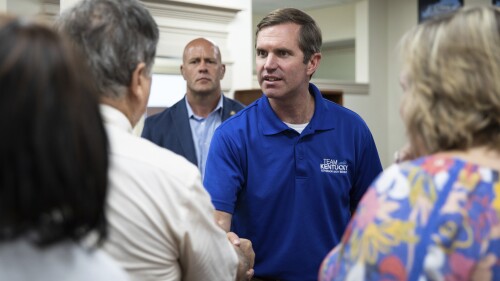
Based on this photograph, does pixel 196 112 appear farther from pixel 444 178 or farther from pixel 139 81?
pixel 444 178

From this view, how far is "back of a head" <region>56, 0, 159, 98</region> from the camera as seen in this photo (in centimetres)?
106

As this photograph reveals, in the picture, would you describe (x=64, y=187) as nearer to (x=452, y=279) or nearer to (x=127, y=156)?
(x=127, y=156)

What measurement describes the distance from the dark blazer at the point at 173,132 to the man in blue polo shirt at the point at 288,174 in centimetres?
117

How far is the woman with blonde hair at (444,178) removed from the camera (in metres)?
0.84

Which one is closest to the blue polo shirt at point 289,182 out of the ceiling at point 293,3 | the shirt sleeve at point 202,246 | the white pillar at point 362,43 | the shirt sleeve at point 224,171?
the shirt sleeve at point 224,171

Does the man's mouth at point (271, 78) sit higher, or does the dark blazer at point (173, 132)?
the man's mouth at point (271, 78)

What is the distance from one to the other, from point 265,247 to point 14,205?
4.22 ft

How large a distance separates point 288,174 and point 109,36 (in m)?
0.93

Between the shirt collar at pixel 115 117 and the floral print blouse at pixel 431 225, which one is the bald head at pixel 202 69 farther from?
the floral print blouse at pixel 431 225

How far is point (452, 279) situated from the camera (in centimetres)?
84

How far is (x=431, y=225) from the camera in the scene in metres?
0.85

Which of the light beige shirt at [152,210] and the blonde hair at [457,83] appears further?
the light beige shirt at [152,210]

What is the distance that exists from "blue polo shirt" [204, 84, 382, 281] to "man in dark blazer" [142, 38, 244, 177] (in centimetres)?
124

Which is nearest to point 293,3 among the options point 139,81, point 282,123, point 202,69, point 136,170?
point 202,69
